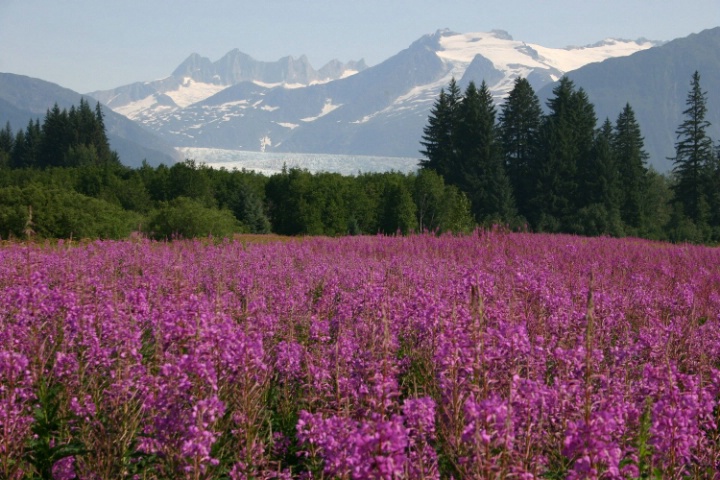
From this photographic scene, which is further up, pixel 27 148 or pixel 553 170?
pixel 27 148

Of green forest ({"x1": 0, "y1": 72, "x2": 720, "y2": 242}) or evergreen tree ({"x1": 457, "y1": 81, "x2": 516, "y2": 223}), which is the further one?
evergreen tree ({"x1": 457, "y1": 81, "x2": 516, "y2": 223})

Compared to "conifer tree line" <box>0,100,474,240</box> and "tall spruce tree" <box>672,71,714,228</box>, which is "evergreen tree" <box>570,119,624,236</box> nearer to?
"conifer tree line" <box>0,100,474,240</box>

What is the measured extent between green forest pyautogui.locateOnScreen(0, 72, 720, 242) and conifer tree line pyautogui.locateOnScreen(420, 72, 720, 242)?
0.11 m

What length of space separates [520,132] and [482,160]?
6.30 meters

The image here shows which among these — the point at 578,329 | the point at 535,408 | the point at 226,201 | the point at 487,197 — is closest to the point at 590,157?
the point at 487,197

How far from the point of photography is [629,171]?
59.5 m

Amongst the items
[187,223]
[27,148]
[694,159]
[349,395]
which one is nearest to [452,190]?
[187,223]

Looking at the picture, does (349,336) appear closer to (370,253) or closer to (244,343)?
(244,343)

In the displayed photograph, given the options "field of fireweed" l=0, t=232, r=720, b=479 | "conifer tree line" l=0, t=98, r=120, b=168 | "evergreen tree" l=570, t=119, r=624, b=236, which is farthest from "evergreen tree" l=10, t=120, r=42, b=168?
"field of fireweed" l=0, t=232, r=720, b=479

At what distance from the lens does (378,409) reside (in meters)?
3.04

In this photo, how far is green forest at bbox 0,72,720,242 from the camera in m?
29.1

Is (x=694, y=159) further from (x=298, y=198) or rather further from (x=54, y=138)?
(x=54, y=138)

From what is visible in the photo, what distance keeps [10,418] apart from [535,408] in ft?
11.0

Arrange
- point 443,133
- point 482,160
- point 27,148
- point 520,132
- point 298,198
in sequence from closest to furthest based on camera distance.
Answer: point 298,198, point 482,160, point 520,132, point 443,133, point 27,148
